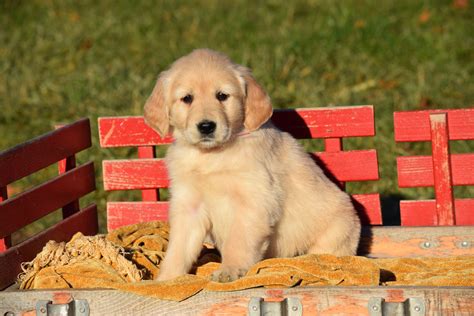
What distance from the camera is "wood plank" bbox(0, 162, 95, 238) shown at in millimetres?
4664

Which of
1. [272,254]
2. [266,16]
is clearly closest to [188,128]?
[272,254]

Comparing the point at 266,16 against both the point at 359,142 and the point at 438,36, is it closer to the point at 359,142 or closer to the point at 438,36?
the point at 438,36

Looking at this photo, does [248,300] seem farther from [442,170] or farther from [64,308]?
[442,170]

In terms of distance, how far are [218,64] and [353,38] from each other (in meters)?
5.49

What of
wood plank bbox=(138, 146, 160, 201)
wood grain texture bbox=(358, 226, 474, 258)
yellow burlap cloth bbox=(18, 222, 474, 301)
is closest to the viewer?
yellow burlap cloth bbox=(18, 222, 474, 301)

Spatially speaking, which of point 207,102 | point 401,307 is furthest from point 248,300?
point 207,102

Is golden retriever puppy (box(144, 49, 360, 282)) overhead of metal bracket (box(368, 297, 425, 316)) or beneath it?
overhead

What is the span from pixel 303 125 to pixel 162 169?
883 millimetres

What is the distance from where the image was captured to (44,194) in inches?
199

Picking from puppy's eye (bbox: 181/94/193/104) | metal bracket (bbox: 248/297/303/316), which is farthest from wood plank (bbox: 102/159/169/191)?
metal bracket (bbox: 248/297/303/316)

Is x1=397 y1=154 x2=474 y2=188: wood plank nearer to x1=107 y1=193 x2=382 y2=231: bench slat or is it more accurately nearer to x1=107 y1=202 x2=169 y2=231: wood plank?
x1=107 y1=193 x2=382 y2=231: bench slat

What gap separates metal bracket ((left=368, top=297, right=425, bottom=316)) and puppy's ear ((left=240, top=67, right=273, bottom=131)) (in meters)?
1.18

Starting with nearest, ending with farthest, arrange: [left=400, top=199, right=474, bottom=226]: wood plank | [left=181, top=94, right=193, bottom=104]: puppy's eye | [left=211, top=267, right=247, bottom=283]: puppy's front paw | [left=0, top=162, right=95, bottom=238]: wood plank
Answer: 1. [left=211, top=267, right=247, bottom=283]: puppy's front paw
2. [left=181, top=94, right=193, bottom=104]: puppy's eye
3. [left=0, top=162, right=95, bottom=238]: wood plank
4. [left=400, top=199, right=474, bottom=226]: wood plank

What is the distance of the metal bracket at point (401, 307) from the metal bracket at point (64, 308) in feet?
4.08
